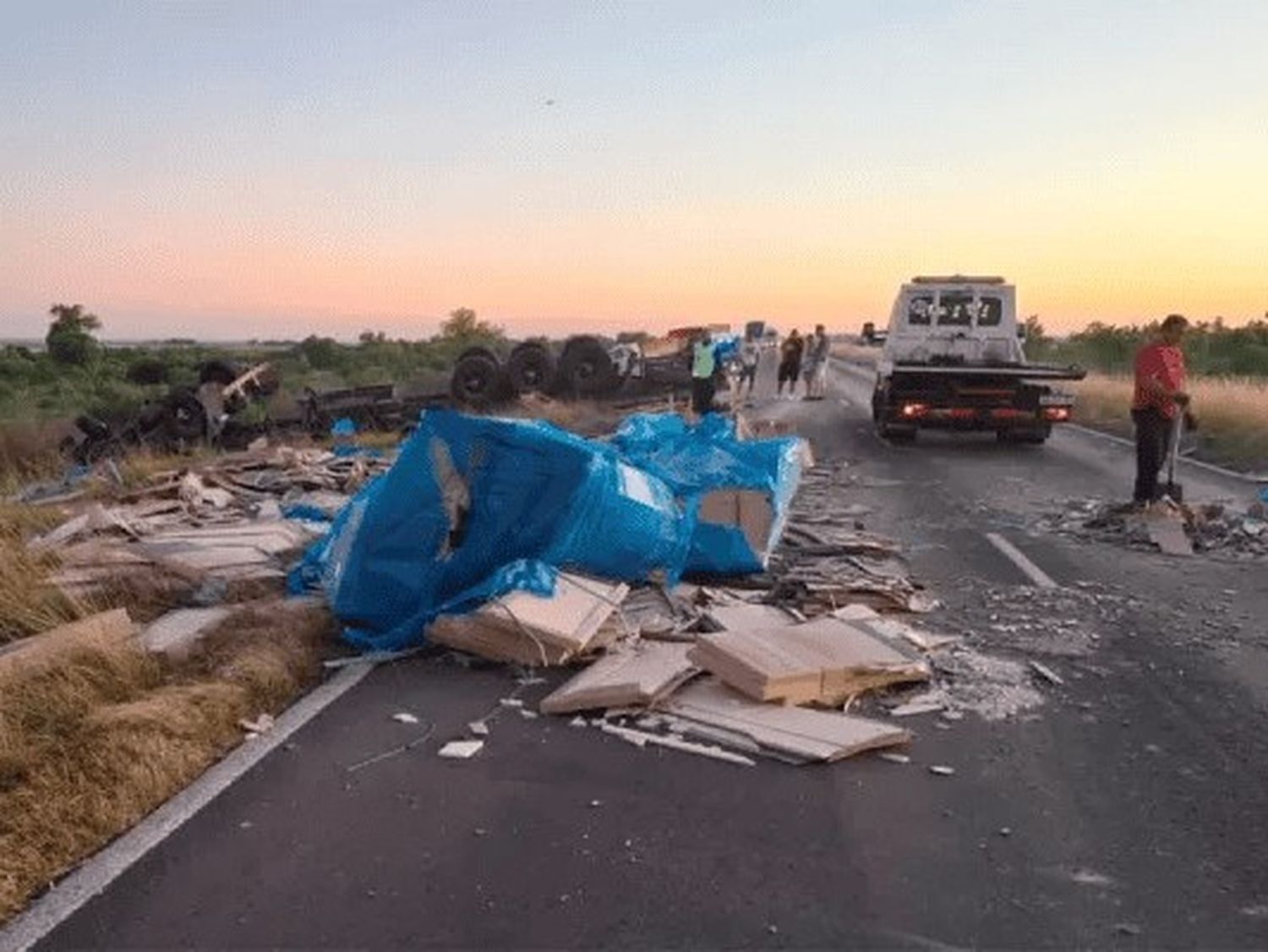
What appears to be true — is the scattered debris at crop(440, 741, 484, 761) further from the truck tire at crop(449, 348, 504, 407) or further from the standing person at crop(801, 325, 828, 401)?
the standing person at crop(801, 325, 828, 401)

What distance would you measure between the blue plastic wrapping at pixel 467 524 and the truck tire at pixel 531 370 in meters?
18.4

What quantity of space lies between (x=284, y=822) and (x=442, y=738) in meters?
Result: 1.01

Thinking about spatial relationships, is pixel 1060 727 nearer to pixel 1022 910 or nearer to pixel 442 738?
pixel 1022 910

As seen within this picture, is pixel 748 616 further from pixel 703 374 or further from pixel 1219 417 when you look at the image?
pixel 1219 417

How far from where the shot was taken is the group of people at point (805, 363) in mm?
32062

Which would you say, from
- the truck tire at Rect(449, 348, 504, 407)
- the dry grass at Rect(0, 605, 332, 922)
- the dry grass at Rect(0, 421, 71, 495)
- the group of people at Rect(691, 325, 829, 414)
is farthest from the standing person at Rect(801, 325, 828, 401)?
the dry grass at Rect(0, 605, 332, 922)

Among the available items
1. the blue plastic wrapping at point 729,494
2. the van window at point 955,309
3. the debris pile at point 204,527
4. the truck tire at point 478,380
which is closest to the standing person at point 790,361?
the truck tire at point 478,380

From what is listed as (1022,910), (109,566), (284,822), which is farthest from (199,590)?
(1022,910)

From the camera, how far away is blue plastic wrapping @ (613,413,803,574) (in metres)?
8.28

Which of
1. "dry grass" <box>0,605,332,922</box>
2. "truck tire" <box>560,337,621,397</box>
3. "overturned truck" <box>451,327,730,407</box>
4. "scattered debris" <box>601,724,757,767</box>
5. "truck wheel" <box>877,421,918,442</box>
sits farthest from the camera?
"truck tire" <box>560,337,621,397</box>

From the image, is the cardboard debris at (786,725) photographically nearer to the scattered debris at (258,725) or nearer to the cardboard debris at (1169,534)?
the scattered debris at (258,725)

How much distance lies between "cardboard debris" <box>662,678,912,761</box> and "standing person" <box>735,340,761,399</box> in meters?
24.6

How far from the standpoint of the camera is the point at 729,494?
27.6 feet

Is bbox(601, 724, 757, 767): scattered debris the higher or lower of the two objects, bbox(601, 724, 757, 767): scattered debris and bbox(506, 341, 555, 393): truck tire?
the lower
